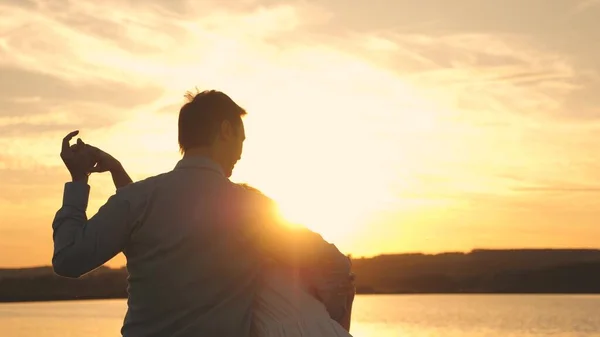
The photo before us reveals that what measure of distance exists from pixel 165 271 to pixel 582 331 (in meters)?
55.2

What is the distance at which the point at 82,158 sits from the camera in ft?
9.86

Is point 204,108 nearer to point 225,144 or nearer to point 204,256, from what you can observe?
point 225,144

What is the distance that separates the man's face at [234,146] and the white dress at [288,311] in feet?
1.18

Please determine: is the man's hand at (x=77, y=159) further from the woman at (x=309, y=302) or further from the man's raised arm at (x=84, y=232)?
the woman at (x=309, y=302)

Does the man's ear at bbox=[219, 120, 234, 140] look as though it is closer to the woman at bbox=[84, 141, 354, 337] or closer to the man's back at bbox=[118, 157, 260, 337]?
the man's back at bbox=[118, 157, 260, 337]

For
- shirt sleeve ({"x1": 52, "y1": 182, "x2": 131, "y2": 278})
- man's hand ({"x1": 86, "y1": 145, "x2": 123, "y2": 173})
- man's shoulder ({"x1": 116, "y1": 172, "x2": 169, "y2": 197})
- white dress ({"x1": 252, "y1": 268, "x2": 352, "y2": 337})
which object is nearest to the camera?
white dress ({"x1": 252, "y1": 268, "x2": 352, "y2": 337})

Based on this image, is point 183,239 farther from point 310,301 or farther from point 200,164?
point 310,301

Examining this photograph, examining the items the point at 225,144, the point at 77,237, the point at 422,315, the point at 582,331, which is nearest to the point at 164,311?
the point at 77,237

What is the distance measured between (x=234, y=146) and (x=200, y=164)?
0.12 m

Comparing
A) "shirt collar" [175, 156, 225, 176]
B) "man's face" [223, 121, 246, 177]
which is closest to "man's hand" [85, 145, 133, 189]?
"shirt collar" [175, 156, 225, 176]

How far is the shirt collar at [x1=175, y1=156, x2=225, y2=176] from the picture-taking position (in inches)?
118

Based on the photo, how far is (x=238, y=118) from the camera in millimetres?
3023

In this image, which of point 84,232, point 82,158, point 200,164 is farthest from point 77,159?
point 200,164

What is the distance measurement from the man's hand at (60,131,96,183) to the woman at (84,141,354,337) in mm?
639
